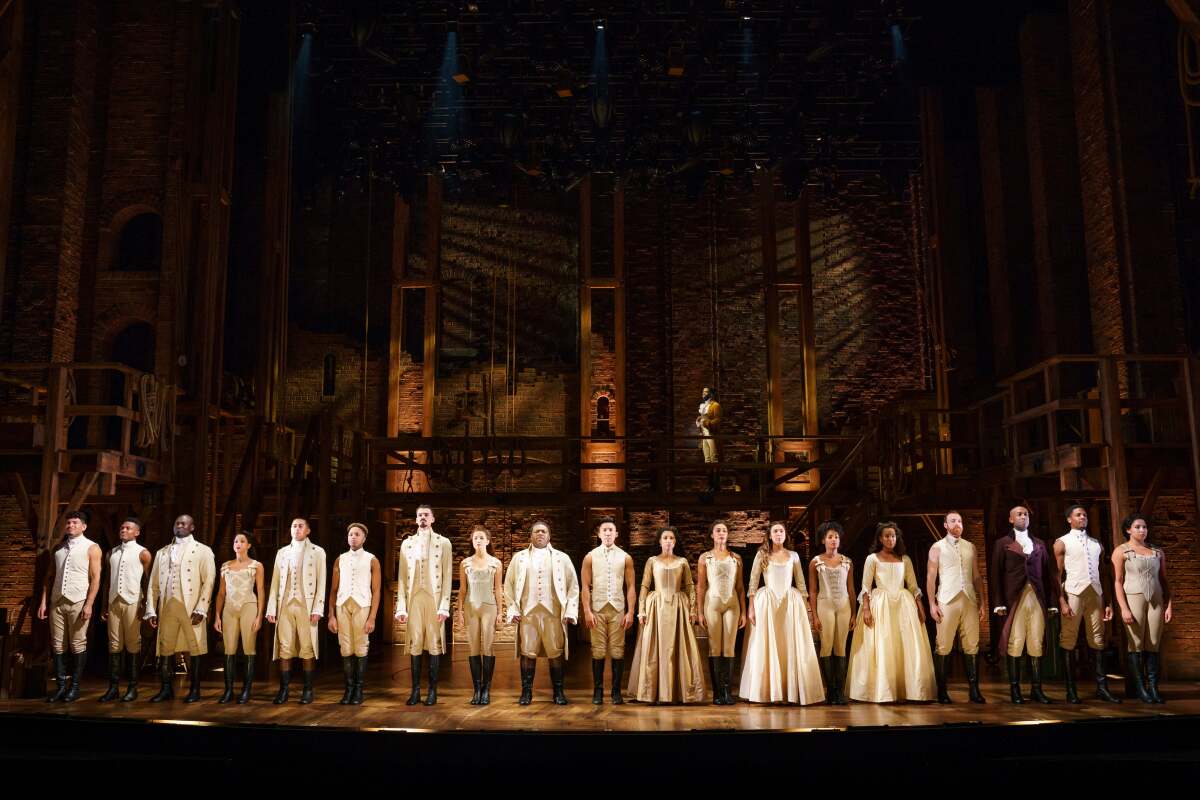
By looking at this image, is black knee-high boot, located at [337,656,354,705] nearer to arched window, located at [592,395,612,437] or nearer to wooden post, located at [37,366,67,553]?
wooden post, located at [37,366,67,553]

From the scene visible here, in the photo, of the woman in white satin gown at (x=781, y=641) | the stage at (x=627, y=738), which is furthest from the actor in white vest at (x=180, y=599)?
the woman in white satin gown at (x=781, y=641)

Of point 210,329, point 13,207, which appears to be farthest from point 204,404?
point 13,207

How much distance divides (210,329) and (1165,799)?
35.2 feet

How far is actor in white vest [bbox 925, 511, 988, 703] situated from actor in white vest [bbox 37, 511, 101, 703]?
20.7ft

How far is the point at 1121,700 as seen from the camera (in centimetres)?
811

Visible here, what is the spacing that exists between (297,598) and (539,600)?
1742 mm

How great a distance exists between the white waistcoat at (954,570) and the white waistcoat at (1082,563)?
0.73 m

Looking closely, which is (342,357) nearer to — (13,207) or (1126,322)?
(13,207)

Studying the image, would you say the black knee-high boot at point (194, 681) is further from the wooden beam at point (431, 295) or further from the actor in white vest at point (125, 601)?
the wooden beam at point (431, 295)

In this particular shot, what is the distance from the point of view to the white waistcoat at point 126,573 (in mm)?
8492

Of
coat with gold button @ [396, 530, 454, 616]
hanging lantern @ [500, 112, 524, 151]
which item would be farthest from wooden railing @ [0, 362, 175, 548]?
hanging lantern @ [500, 112, 524, 151]

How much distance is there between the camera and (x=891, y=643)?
794cm

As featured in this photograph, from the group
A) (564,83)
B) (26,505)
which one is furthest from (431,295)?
(26,505)

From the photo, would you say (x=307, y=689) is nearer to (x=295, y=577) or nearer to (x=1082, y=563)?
(x=295, y=577)
